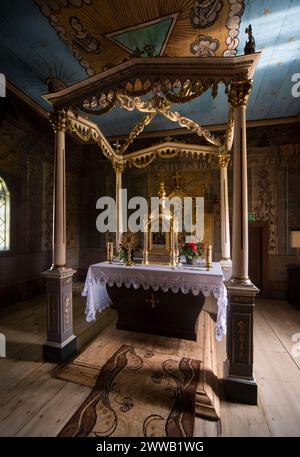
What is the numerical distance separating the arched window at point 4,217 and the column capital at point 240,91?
20.0 ft

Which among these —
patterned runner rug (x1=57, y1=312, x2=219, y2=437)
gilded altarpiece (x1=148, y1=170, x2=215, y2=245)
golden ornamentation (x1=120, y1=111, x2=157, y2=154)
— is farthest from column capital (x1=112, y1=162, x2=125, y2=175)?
patterned runner rug (x1=57, y1=312, x2=219, y2=437)

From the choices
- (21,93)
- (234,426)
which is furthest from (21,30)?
(234,426)

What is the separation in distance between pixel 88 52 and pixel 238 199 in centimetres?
417

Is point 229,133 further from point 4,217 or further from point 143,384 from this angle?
point 4,217

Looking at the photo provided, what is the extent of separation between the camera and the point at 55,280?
3.59 metres

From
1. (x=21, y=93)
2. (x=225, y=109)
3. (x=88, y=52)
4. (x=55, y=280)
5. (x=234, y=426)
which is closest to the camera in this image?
(x=234, y=426)

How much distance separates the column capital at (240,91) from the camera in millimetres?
2865

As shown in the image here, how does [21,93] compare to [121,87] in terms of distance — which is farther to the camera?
[21,93]

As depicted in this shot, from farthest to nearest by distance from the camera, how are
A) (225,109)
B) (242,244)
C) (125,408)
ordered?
(225,109)
(242,244)
(125,408)

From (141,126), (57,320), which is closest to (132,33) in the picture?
(141,126)

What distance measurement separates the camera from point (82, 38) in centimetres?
396

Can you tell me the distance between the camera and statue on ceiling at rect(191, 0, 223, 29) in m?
3.30

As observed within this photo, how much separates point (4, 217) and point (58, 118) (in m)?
3.88

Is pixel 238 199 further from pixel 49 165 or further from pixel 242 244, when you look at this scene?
pixel 49 165
